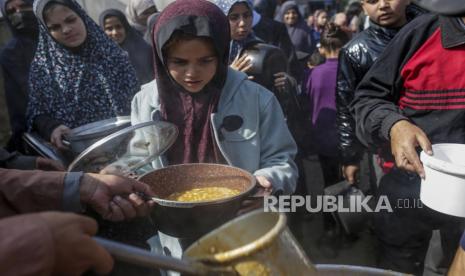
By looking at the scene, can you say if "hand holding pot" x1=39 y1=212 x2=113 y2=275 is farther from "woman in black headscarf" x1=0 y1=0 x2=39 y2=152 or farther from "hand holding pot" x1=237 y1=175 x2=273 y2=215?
"woman in black headscarf" x1=0 y1=0 x2=39 y2=152

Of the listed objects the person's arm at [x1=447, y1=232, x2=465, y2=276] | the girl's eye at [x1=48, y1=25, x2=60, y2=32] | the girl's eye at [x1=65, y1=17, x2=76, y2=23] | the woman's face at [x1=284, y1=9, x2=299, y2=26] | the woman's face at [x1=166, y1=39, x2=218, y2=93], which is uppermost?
the girl's eye at [x1=65, y1=17, x2=76, y2=23]

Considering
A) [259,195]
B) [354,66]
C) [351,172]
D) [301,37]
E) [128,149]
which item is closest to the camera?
[259,195]

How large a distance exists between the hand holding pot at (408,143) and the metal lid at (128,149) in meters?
0.98

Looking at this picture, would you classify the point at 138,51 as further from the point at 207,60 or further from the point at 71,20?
the point at 207,60

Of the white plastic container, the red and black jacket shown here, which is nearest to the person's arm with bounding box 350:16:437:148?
the red and black jacket

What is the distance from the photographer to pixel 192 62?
185cm

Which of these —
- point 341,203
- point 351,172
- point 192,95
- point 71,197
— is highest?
point 192,95

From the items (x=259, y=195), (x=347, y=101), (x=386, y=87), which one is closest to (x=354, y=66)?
(x=347, y=101)

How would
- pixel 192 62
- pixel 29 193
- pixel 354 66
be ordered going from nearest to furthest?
pixel 29 193 → pixel 192 62 → pixel 354 66

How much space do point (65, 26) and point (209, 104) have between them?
54.0 inches

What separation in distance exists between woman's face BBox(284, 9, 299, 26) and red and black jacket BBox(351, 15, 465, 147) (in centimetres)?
437

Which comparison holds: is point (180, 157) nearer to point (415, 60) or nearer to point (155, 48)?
point (155, 48)

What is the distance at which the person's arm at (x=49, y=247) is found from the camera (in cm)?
75

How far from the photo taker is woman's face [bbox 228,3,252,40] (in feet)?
11.0
